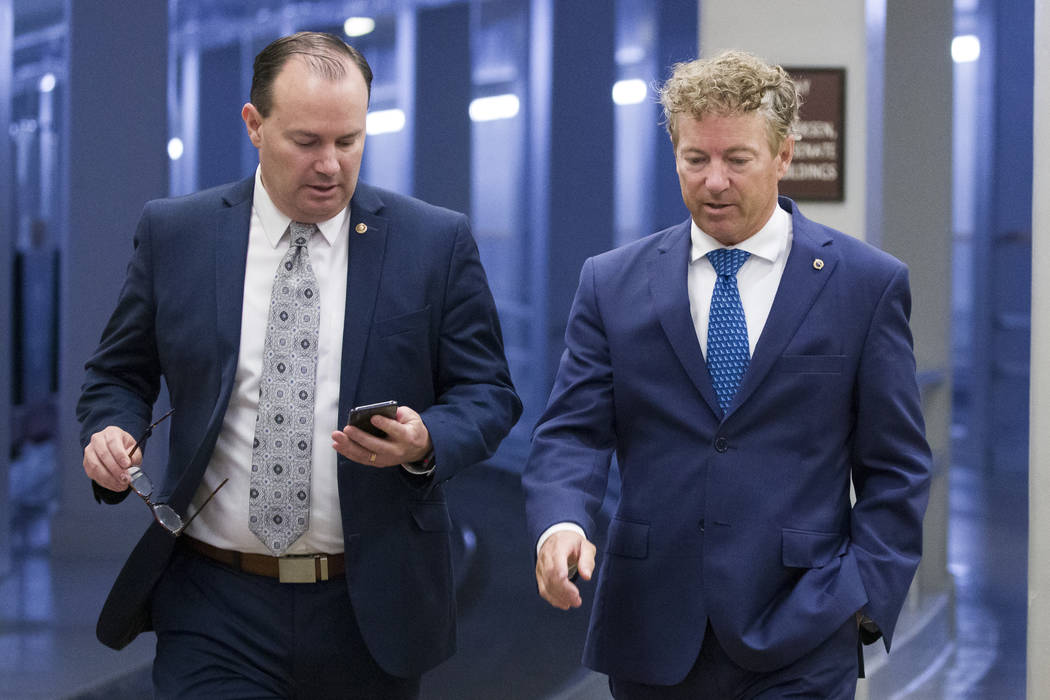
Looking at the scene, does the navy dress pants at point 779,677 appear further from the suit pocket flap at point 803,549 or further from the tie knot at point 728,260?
the tie knot at point 728,260

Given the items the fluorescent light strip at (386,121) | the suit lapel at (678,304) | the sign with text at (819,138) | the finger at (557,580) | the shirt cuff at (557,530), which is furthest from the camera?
the fluorescent light strip at (386,121)

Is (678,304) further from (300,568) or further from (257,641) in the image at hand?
(257,641)

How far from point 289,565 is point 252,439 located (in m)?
0.22

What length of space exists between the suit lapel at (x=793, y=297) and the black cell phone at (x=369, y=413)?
0.53 meters

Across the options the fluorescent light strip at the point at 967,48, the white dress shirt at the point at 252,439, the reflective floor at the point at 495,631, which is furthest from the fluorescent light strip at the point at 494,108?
the white dress shirt at the point at 252,439

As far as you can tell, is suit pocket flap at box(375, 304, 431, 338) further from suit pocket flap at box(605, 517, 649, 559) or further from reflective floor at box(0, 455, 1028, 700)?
reflective floor at box(0, 455, 1028, 700)

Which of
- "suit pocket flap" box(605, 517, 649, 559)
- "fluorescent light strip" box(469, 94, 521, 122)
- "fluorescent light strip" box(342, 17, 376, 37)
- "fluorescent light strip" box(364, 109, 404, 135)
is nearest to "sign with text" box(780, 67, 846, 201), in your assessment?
"suit pocket flap" box(605, 517, 649, 559)

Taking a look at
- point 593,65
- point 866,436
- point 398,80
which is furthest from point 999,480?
point 866,436

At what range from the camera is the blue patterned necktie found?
2.03m

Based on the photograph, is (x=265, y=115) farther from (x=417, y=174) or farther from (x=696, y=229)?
(x=417, y=174)

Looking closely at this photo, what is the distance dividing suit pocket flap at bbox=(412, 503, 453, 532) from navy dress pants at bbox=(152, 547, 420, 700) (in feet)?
0.54

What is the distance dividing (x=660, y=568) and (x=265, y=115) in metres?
0.98

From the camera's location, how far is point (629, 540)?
2.06 metres

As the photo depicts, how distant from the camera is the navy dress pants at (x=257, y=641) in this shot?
2104 mm
